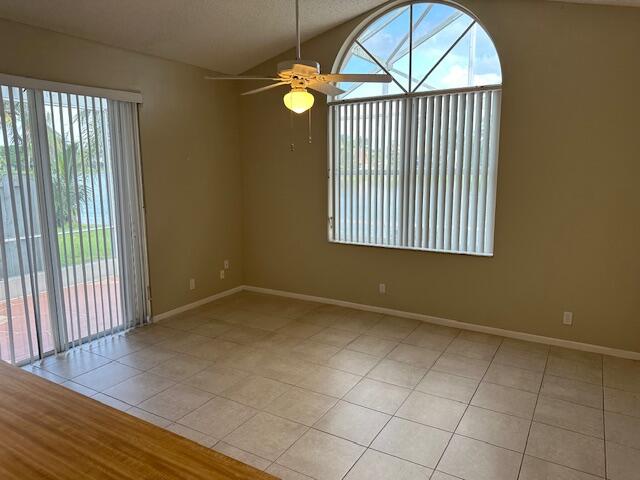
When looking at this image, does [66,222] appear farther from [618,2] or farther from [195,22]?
[618,2]

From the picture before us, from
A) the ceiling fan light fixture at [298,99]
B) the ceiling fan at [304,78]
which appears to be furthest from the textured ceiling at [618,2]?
the ceiling fan light fixture at [298,99]

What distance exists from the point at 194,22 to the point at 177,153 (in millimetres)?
1376

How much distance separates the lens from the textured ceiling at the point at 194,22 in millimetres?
3352

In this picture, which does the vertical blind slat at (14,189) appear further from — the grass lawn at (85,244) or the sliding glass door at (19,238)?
the grass lawn at (85,244)

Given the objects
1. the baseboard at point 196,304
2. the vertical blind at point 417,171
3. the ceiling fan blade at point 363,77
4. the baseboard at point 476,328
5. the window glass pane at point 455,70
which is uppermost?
the window glass pane at point 455,70

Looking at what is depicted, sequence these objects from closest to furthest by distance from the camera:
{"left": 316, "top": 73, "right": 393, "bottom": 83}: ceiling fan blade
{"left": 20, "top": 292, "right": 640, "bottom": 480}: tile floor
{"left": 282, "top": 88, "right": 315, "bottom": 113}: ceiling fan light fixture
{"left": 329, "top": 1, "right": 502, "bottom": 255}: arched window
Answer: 1. {"left": 20, "top": 292, "right": 640, "bottom": 480}: tile floor
2. {"left": 316, "top": 73, "right": 393, "bottom": 83}: ceiling fan blade
3. {"left": 282, "top": 88, "right": 315, "bottom": 113}: ceiling fan light fixture
4. {"left": 329, "top": 1, "right": 502, "bottom": 255}: arched window

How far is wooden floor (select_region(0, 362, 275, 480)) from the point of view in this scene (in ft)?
3.67

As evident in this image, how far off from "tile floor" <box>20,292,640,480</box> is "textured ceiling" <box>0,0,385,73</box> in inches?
107

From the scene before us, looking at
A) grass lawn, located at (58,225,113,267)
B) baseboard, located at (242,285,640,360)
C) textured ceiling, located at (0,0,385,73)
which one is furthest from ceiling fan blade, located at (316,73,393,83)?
baseboard, located at (242,285,640,360)

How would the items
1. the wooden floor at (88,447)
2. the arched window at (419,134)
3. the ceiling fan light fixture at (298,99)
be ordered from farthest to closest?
the arched window at (419,134), the ceiling fan light fixture at (298,99), the wooden floor at (88,447)

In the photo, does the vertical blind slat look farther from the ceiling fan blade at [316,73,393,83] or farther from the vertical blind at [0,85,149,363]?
the ceiling fan blade at [316,73,393,83]

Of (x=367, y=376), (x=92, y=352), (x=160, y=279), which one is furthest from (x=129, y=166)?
(x=367, y=376)

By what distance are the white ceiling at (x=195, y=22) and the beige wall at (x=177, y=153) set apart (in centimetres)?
16

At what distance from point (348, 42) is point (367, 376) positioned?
344 centimetres
